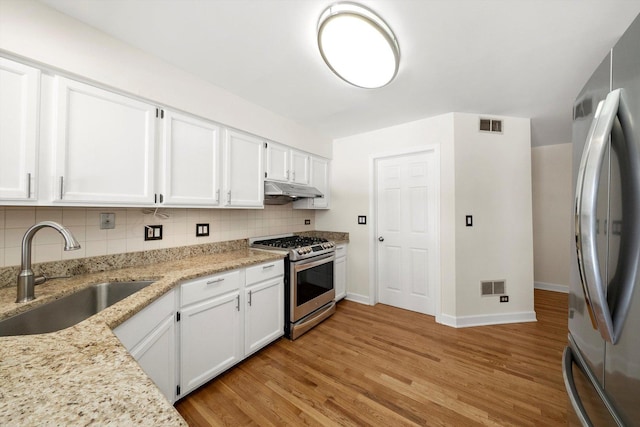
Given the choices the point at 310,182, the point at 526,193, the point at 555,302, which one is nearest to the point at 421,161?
the point at 526,193

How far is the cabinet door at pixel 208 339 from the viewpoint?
1604mm

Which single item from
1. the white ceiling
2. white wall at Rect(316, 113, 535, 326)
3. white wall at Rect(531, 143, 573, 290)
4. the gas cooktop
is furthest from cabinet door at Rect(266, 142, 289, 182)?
white wall at Rect(531, 143, 573, 290)

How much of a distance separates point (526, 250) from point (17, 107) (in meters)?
4.31

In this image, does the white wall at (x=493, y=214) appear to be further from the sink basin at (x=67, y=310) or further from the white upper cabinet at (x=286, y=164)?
the sink basin at (x=67, y=310)

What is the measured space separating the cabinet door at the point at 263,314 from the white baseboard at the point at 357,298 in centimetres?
136

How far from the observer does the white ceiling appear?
4.33 feet

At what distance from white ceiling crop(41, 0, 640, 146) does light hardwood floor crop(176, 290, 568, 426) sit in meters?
2.37

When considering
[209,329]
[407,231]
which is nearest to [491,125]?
[407,231]

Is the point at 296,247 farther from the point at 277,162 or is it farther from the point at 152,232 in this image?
the point at 152,232

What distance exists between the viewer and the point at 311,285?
2600 millimetres

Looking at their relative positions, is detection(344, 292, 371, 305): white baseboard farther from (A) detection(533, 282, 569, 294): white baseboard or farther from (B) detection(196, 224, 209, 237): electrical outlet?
(A) detection(533, 282, 569, 294): white baseboard

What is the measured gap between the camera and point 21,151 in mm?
1224

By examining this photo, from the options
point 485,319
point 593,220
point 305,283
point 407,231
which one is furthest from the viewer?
point 407,231

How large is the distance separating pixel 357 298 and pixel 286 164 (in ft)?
6.84
